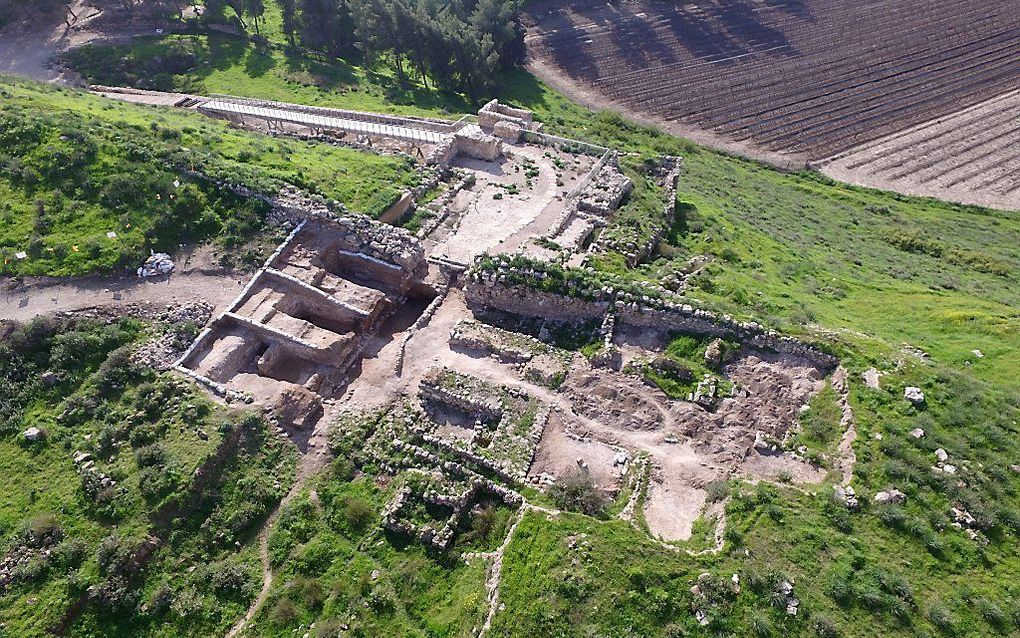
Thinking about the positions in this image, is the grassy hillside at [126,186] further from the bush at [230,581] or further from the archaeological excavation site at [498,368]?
the bush at [230,581]

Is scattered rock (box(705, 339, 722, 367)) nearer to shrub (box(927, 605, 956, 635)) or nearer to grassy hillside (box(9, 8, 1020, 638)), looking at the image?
grassy hillside (box(9, 8, 1020, 638))

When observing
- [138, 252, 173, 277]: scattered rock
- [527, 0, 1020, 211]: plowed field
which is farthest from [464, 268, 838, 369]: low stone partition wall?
[527, 0, 1020, 211]: plowed field

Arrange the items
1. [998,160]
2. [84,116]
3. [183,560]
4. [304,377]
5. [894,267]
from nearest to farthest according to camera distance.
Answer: [183,560]
[304,377]
[84,116]
[894,267]
[998,160]

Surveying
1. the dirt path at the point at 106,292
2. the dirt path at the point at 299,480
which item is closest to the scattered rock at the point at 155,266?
the dirt path at the point at 106,292

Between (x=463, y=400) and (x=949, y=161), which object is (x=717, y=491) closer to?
(x=463, y=400)

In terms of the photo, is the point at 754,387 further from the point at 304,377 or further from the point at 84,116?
the point at 84,116

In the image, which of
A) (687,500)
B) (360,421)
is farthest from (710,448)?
(360,421)
